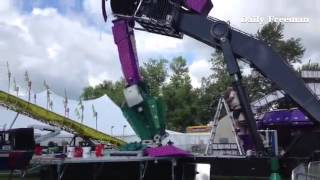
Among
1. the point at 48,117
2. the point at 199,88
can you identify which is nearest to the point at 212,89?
the point at 199,88

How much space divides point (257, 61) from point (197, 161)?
3959mm

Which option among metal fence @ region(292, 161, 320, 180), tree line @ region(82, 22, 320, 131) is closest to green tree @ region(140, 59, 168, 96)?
tree line @ region(82, 22, 320, 131)

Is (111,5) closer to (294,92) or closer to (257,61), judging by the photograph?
(257,61)

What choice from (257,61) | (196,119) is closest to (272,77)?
(257,61)

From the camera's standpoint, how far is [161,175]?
51.8 ft

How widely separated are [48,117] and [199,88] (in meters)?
44.5

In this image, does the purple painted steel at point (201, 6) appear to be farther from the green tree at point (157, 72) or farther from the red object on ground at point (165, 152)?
the green tree at point (157, 72)

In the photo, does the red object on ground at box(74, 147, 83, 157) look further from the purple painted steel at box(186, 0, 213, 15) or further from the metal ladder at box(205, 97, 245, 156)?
the purple painted steel at box(186, 0, 213, 15)

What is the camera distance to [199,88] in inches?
3056

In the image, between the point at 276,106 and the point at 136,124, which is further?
the point at 276,106

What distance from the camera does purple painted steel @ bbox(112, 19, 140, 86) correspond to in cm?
1862

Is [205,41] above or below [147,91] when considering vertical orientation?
above

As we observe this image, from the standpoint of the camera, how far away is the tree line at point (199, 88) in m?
52.1

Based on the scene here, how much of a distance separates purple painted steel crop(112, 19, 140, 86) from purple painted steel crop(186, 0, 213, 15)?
242cm
